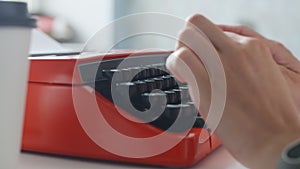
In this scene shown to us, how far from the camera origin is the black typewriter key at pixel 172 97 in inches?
23.8

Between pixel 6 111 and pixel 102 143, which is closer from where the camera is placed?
pixel 6 111

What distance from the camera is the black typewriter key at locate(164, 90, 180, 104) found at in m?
0.61

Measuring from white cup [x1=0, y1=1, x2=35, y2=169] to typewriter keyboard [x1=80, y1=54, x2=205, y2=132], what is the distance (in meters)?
0.18

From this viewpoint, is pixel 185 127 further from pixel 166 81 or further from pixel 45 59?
pixel 45 59

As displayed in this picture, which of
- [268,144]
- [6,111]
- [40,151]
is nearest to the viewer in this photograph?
[6,111]

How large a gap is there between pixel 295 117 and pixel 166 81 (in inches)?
7.7

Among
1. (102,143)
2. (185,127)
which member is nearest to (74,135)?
(102,143)

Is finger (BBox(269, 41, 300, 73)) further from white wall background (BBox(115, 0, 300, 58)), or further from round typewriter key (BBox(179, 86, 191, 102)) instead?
white wall background (BBox(115, 0, 300, 58))

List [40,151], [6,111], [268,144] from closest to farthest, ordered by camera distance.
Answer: [6,111], [268,144], [40,151]

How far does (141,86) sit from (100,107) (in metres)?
0.06

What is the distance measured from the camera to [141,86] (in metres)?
0.58

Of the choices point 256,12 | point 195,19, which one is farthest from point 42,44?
point 256,12

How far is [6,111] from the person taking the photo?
38 centimetres

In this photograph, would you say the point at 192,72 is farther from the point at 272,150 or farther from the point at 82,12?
the point at 82,12
